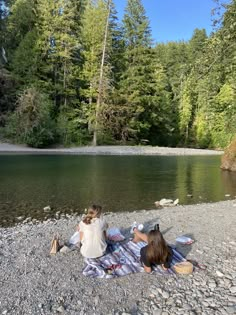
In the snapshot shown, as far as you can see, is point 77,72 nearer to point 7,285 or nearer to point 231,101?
point 231,101

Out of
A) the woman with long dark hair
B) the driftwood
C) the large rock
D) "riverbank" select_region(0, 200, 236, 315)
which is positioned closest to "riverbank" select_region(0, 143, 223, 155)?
the large rock

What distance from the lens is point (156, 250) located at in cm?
467

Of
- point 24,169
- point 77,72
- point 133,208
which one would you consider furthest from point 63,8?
point 133,208

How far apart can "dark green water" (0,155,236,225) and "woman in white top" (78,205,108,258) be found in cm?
409

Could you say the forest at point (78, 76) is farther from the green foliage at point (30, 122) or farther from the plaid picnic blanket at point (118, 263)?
the plaid picnic blanket at point (118, 263)

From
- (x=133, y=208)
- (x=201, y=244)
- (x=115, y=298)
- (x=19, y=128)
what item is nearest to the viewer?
(x=115, y=298)

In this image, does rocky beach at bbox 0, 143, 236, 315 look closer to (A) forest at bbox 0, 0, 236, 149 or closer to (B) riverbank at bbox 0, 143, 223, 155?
(B) riverbank at bbox 0, 143, 223, 155

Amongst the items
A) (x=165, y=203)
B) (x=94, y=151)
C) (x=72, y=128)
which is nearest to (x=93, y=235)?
(x=165, y=203)

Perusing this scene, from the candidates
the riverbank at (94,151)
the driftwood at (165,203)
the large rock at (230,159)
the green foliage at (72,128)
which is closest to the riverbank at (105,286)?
the driftwood at (165,203)

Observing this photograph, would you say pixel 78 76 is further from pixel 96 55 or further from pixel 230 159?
pixel 230 159

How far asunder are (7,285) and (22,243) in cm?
197

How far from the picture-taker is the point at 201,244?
612 cm

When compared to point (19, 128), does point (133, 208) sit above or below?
below

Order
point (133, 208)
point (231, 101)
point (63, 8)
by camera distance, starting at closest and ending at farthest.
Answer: point (231, 101) < point (133, 208) < point (63, 8)
